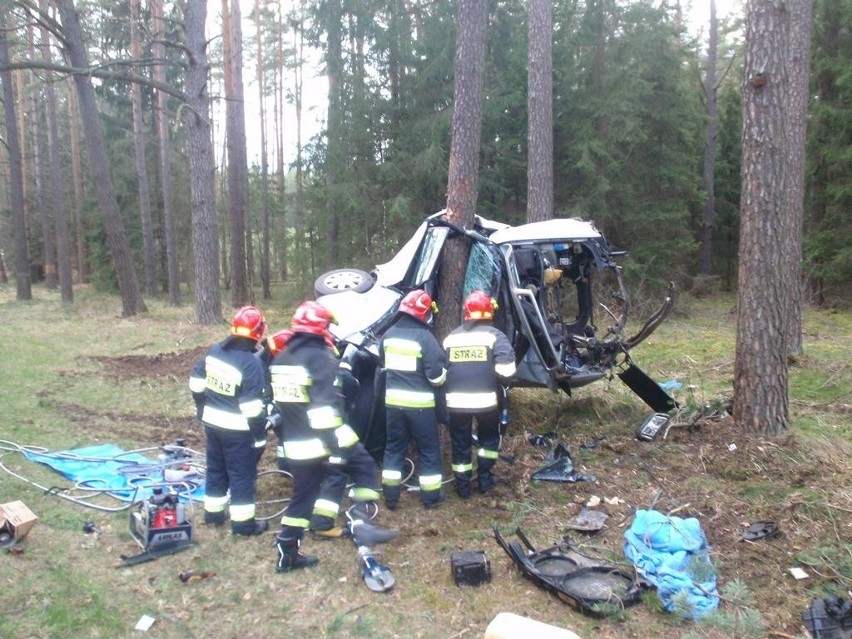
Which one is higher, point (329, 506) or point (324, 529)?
point (329, 506)

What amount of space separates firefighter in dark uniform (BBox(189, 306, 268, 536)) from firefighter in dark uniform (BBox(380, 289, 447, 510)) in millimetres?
1231

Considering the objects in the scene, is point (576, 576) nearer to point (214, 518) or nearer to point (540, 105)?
point (214, 518)

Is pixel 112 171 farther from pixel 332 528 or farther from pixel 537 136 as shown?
pixel 332 528

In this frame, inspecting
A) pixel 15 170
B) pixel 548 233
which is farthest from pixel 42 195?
pixel 548 233

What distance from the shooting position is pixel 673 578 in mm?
4910

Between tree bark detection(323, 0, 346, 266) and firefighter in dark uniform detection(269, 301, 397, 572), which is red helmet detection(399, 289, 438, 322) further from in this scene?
tree bark detection(323, 0, 346, 266)

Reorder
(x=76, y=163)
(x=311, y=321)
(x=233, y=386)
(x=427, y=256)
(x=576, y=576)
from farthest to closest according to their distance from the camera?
(x=76, y=163) < (x=427, y=256) < (x=233, y=386) < (x=311, y=321) < (x=576, y=576)

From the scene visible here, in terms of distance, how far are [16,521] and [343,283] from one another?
13.0 ft

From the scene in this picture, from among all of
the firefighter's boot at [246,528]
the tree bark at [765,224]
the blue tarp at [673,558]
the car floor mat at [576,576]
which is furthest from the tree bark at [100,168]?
the blue tarp at [673,558]

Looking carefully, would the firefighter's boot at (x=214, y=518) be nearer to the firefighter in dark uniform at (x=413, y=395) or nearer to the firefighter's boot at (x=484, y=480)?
the firefighter in dark uniform at (x=413, y=395)

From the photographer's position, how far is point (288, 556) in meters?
5.31

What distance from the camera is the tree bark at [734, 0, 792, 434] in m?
6.83

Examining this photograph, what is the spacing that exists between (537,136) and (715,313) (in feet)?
30.8

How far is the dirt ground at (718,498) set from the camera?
5.05m
